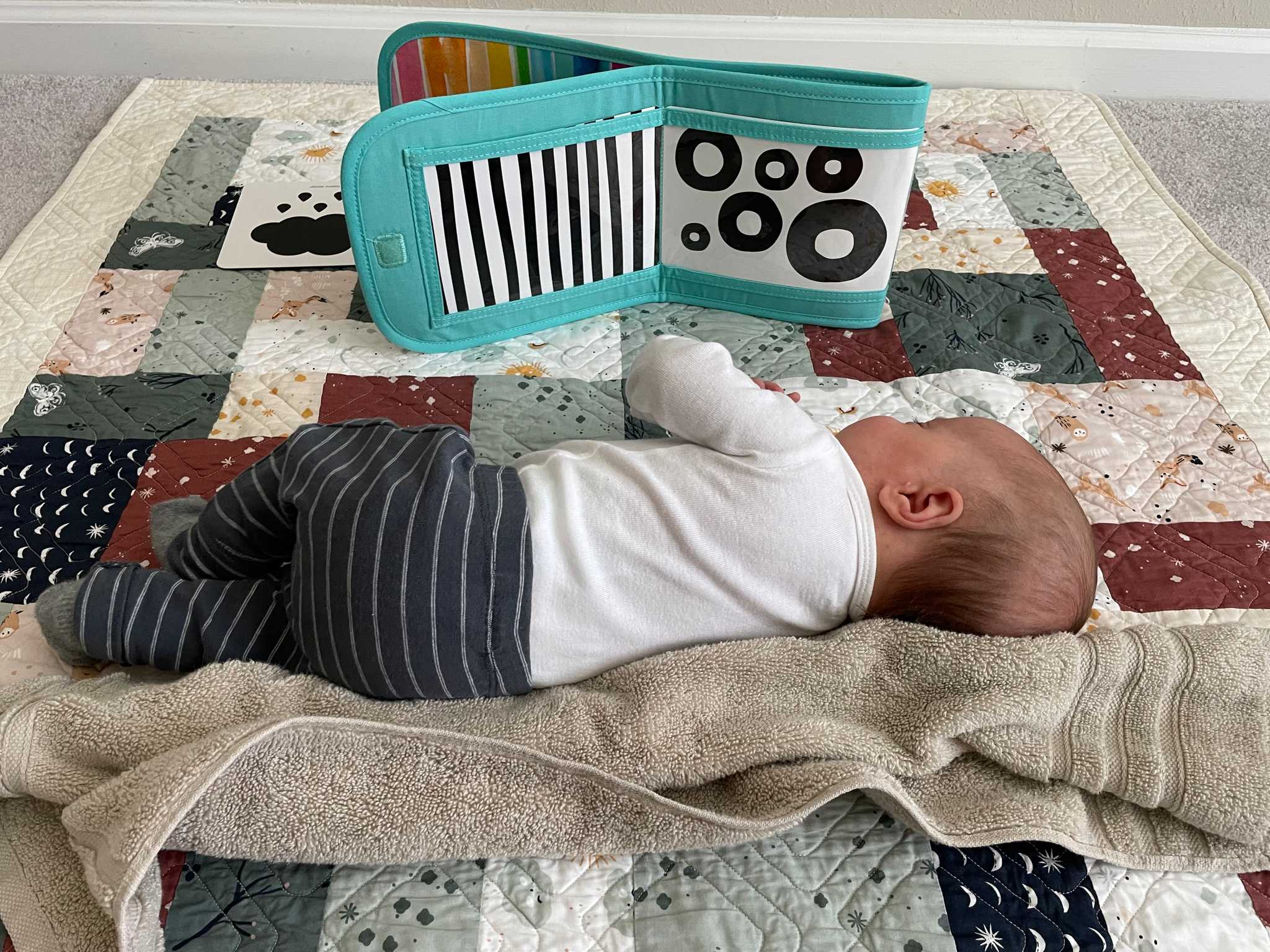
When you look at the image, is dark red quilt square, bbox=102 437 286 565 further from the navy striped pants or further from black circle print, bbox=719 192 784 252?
black circle print, bbox=719 192 784 252

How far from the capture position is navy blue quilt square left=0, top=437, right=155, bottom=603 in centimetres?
95

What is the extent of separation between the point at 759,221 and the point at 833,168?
0.11 meters

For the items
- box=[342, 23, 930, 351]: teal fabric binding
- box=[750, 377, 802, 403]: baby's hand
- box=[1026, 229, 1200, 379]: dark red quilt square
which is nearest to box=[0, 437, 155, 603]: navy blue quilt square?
box=[342, 23, 930, 351]: teal fabric binding

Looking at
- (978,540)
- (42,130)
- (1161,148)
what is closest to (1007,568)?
(978,540)

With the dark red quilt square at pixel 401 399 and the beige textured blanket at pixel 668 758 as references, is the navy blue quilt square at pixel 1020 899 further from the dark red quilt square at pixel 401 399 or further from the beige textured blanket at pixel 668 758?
the dark red quilt square at pixel 401 399

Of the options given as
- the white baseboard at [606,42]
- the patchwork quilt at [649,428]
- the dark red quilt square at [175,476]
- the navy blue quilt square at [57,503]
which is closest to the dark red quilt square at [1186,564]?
the patchwork quilt at [649,428]

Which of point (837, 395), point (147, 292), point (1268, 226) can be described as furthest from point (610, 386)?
point (1268, 226)

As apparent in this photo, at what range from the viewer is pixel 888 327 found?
1.29 meters

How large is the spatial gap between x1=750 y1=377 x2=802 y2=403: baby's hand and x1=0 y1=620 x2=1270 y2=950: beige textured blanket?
0.36 meters

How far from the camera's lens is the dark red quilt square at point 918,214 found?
1476 mm

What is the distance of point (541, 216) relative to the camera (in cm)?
119

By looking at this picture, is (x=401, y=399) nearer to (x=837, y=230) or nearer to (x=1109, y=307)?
(x=837, y=230)

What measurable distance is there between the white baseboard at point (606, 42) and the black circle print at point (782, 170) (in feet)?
2.36

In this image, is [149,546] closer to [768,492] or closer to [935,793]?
[768,492]
